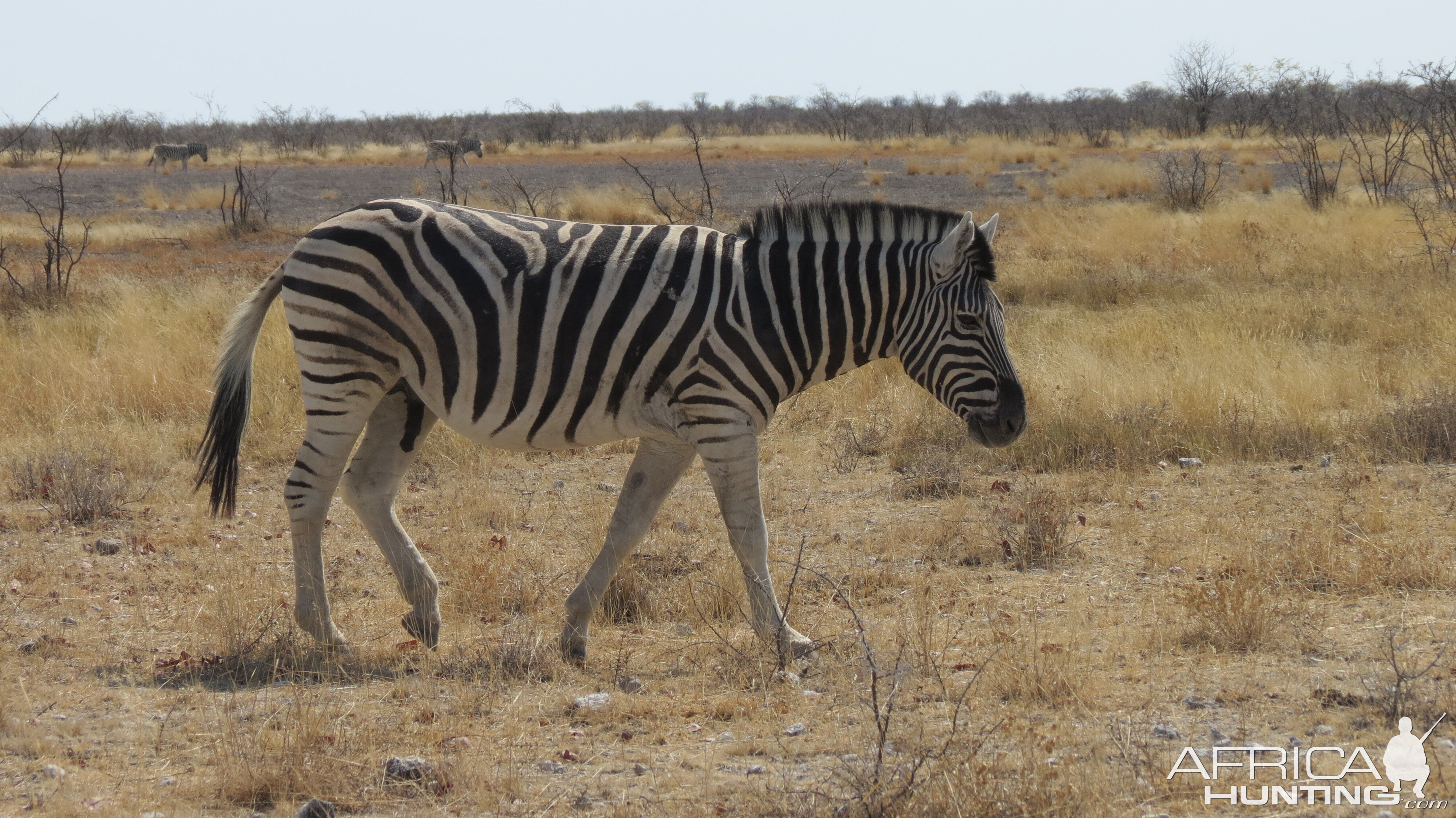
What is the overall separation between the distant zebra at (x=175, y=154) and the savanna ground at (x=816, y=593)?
35197 mm

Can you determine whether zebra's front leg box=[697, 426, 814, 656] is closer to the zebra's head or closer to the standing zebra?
the standing zebra

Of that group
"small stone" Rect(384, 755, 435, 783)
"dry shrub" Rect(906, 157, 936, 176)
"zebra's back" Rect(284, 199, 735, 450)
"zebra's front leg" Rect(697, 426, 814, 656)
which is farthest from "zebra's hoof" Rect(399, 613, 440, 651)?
"dry shrub" Rect(906, 157, 936, 176)

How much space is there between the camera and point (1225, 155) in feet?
112

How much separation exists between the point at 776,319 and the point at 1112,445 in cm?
396

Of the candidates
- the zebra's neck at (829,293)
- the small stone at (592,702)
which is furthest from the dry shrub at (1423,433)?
the small stone at (592,702)

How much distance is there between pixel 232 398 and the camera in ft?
18.2

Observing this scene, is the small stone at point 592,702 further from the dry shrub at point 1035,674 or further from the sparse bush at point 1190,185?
the sparse bush at point 1190,185

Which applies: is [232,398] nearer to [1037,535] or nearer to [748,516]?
[748,516]

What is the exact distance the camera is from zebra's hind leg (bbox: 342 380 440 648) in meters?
5.32

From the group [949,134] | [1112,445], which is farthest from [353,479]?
[949,134]

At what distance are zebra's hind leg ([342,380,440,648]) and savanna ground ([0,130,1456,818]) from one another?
0.80 feet

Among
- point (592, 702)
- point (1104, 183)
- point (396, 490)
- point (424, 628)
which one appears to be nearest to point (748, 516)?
point (592, 702)

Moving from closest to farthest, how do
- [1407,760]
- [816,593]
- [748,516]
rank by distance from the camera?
[1407,760], [748,516], [816,593]

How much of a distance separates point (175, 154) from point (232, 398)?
4498 centimetres
